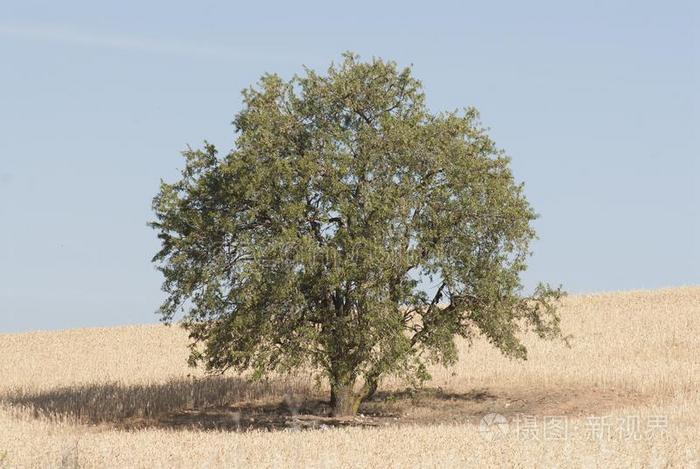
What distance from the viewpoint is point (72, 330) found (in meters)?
75.0

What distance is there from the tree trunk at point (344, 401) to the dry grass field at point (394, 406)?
3.24 ft

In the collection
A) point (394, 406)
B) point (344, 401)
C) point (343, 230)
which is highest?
point (343, 230)

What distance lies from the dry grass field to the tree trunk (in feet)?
3.24

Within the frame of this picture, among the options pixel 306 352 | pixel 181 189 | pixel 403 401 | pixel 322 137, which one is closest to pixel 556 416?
pixel 403 401

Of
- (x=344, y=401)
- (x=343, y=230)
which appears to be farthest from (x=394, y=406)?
(x=343, y=230)

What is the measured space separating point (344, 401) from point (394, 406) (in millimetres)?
3845

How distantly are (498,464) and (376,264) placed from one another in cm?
1160

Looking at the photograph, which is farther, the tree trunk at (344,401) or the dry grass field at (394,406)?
the tree trunk at (344,401)

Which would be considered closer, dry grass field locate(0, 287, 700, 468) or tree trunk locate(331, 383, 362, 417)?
dry grass field locate(0, 287, 700, 468)

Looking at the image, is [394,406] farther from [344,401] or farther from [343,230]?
[343,230]

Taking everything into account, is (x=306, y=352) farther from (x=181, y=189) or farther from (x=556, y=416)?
(x=556, y=416)

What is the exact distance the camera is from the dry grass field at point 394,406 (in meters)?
19.3

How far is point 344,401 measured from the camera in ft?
110

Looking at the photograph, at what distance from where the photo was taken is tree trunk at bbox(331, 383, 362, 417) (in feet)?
109
